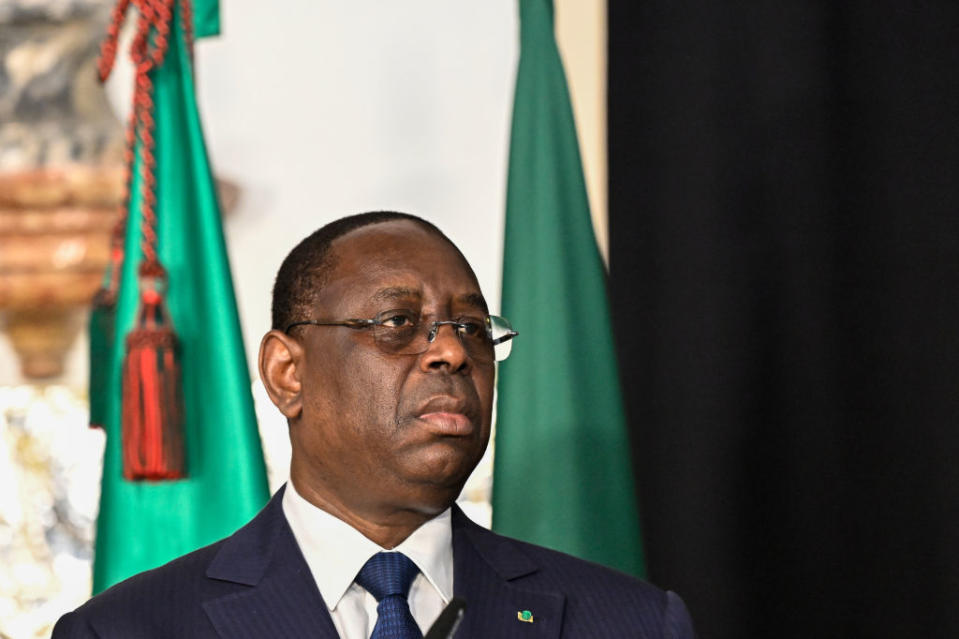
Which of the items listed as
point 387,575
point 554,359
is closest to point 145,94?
point 554,359

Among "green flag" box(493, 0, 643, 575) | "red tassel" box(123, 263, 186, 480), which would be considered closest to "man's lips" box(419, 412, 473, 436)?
"red tassel" box(123, 263, 186, 480)

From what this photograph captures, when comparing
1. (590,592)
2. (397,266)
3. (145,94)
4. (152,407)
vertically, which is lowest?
(590,592)

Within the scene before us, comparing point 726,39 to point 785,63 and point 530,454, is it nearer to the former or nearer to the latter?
point 785,63

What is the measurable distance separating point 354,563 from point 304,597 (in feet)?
0.25

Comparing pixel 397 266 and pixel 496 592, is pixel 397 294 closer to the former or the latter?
pixel 397 266

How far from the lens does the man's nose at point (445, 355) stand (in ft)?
4.99

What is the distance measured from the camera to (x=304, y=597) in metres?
1.53

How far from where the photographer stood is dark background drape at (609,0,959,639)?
2633 millimetres

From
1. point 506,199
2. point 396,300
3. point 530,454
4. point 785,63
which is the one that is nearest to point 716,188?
point 785,63

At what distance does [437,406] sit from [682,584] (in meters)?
1.37

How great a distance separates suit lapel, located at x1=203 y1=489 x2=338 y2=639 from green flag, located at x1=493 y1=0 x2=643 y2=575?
3.13 feet

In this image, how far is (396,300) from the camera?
1.56 meters

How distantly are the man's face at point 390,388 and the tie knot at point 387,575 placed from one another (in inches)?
2.6

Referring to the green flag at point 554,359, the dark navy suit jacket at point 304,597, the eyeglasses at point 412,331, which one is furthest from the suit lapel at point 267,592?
the green flag at point 554,359
